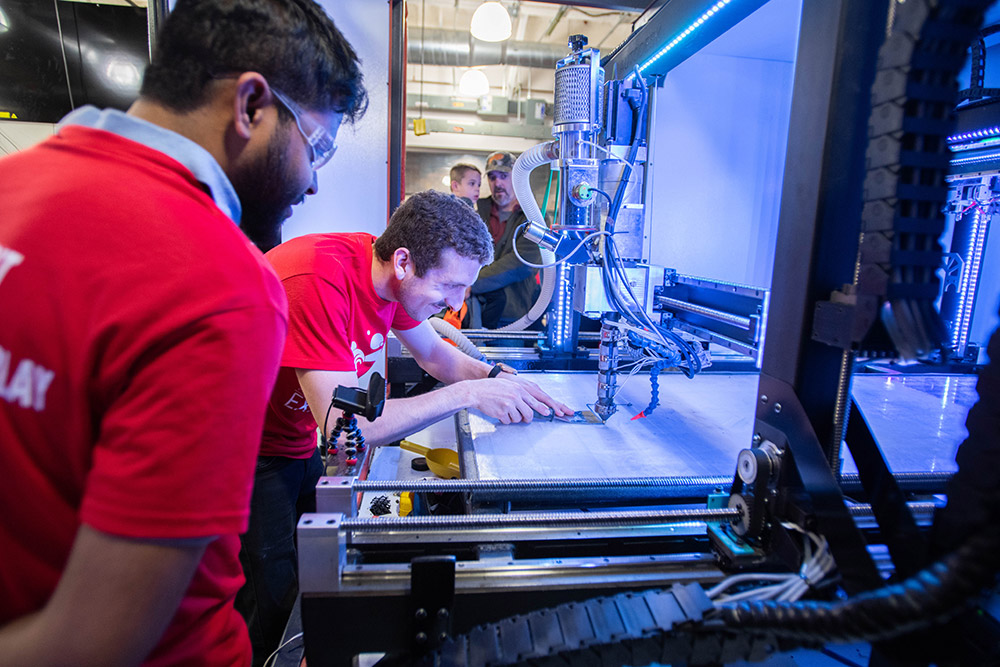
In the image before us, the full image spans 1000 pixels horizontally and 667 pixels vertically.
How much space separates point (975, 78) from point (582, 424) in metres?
1.71

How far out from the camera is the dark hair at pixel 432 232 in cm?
154

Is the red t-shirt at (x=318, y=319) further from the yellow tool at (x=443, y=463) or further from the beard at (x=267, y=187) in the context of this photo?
the beard at (x=267, y=187)

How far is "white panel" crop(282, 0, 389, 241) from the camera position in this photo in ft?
9.25

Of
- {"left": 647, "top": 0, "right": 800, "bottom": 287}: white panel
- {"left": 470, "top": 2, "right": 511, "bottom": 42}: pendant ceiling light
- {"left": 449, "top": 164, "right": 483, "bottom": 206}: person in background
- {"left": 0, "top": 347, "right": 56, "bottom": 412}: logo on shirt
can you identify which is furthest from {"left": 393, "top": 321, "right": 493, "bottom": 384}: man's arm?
{"left": 470, "top": 2, "right": 511, "bottom": 42}: pendant ceiling light

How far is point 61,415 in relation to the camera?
19.1 inches

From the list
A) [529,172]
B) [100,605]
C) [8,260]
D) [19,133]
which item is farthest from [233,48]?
[19,133]

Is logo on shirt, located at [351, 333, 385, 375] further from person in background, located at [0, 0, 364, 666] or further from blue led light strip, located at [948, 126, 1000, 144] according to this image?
blue led light strip, located at [948, 126, 1000, 144]

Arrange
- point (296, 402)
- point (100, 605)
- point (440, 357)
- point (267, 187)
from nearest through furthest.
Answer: point (100, 605)
point (267, 187)
point (296, 402)
point (440, 357)

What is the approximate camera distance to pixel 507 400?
154 centimetres

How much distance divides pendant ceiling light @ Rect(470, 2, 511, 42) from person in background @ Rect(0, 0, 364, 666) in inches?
141

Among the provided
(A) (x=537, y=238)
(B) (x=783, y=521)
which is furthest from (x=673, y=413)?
(B) (x=783, y=521)

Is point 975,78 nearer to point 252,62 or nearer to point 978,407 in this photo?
point 978,407

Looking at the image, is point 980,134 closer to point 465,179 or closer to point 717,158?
point 717,158

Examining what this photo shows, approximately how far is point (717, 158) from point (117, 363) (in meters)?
3.70
